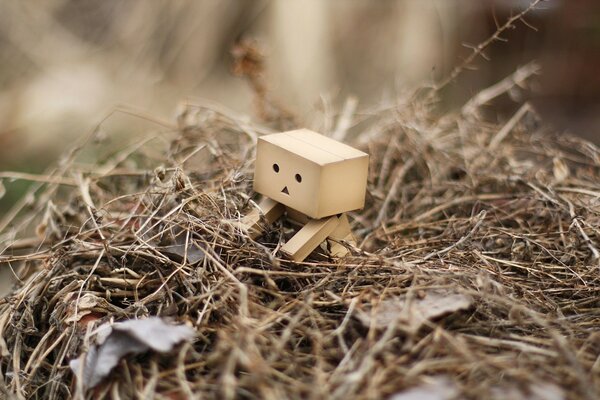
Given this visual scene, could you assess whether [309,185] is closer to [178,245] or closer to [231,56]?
[178,245]

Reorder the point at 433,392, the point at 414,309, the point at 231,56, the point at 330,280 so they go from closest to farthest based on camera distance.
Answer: the point at 433,392 → the point at 414,309 → the point at 330,280 → the point at 231,56

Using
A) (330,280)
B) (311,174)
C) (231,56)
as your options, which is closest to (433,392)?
(330,280)

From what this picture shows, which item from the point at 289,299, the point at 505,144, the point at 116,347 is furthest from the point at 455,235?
the point at 116,347

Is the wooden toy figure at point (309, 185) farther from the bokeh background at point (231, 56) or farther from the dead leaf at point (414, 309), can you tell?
the bokeh background at point (231, 56)

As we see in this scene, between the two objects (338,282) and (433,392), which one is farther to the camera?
(338,282)

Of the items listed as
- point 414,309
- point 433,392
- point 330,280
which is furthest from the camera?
point 330,280

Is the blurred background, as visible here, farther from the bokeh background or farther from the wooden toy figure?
the wooden toy figure
